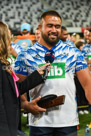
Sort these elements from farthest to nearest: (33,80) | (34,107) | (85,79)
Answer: (85,79) < (34,107) < (33,80)

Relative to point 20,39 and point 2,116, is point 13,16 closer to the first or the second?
point 20,39

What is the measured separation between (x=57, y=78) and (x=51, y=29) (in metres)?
0.41

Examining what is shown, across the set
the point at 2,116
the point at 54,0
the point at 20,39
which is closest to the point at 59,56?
the point at 2,116

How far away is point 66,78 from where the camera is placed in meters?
2.54

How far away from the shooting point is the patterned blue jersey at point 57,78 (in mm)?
2510

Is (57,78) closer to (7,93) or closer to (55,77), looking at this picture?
(55,77)

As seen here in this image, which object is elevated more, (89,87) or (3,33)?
(3,33)

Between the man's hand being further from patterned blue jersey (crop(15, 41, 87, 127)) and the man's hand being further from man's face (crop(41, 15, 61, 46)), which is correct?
man's face (crop(41, 15, 61, 46))

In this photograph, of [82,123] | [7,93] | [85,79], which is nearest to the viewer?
[7,93]

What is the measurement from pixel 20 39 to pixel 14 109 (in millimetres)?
6380

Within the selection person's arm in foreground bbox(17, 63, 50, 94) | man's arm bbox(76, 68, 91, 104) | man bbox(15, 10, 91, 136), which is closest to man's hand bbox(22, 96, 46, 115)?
man bbox(15, 10, 91, 136)

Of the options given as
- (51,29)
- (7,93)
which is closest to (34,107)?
(7,93)

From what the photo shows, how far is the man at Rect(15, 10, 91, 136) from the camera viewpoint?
8.23 ft

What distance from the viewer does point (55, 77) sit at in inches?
99.3
